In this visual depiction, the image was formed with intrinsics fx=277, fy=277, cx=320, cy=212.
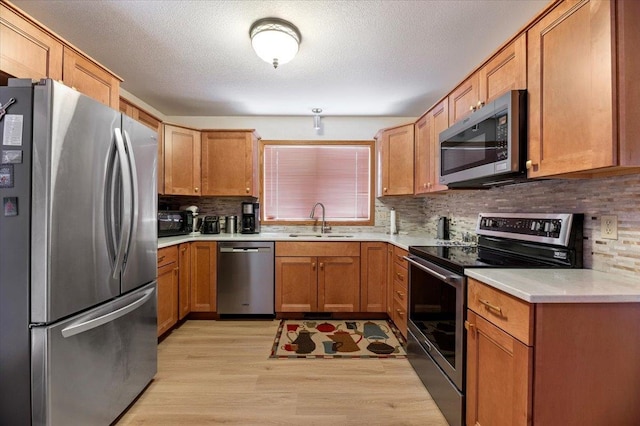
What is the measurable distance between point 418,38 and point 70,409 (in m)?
2.94

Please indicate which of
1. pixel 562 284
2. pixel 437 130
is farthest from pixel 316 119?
pixel 562 284

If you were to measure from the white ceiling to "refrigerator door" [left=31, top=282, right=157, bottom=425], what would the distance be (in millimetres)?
1780

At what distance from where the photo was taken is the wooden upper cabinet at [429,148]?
2.39 m

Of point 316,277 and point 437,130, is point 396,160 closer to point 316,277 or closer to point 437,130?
point 437,130

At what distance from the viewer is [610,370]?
3.34ft

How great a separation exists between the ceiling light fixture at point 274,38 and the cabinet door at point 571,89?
1380mm

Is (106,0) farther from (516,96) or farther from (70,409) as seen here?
(516,96)

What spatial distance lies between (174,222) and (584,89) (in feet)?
11.2

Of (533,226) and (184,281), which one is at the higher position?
(533,226)

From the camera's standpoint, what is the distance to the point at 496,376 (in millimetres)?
1190

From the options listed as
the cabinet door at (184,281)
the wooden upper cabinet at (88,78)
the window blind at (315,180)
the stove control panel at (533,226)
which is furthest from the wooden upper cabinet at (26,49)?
the stove control panel at (533,226)

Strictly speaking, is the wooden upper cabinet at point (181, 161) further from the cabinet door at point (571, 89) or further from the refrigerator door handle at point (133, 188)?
the cabinet door at point (571, 89)

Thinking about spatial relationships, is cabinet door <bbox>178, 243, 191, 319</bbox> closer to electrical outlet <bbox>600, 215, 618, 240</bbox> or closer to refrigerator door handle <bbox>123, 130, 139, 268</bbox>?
refrigerator door handle <bbox>123, 130, 139, 268</bbox>

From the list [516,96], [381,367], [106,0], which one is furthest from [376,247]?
[106,0]
